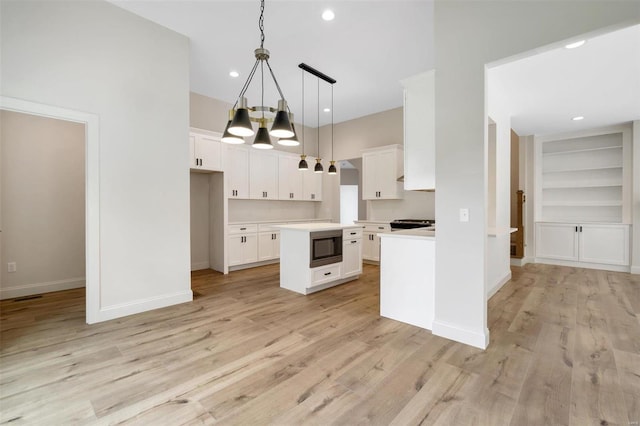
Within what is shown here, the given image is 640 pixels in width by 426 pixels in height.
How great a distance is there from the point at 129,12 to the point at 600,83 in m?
5.77

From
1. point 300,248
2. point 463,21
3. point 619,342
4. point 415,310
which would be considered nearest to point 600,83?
point 463,21

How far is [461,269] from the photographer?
8.41 feet

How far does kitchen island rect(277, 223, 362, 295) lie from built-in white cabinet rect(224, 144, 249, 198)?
1.77 metres

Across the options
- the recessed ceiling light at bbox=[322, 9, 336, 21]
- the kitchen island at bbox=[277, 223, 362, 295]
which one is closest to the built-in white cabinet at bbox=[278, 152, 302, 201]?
the kitchen island at bbox=[277, 223, 362, 295]

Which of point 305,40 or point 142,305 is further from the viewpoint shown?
point 305,40

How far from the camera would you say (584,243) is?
5609mm

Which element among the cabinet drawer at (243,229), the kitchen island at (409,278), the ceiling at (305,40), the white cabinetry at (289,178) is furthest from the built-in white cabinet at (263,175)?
the kitchen island at (409,278)

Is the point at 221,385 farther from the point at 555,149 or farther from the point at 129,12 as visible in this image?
the point at 555,149

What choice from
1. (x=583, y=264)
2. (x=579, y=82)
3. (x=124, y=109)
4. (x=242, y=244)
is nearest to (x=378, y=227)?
(x=242, y=244)

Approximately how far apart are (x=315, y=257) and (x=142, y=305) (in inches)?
84.8

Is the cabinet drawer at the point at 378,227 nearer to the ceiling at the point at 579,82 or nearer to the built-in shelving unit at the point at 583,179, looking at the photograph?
the ceiling at the point at 579,82

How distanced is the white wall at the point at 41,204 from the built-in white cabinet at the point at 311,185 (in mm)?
4109

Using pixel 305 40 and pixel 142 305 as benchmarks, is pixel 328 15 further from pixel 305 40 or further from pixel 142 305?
pixel 142 305

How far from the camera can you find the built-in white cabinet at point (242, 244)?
17.6 feet
